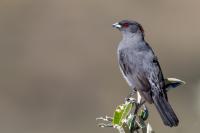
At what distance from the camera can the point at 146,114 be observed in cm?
579

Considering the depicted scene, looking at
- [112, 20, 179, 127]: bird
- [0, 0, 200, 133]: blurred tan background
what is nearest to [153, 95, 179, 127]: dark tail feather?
[112, 20, 179, 127]: bird

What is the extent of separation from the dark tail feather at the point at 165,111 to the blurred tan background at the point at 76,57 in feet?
26.3

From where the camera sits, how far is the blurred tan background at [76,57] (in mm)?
18016

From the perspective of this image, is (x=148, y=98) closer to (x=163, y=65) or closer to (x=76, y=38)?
(x=163, y=65)

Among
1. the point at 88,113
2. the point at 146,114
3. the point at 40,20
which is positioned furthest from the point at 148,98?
the point at 40,20

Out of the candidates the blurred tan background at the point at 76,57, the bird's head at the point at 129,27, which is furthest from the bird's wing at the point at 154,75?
the blurred tan background at the point at 76,57

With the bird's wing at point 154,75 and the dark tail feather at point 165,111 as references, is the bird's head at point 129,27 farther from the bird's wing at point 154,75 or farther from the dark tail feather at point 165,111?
the dark tail feather at point 165,111

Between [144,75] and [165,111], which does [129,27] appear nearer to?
[144,75]

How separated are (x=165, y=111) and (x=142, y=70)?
828mm

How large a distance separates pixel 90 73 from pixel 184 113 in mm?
4070

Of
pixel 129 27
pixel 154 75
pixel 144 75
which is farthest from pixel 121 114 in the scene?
pixel 129 27

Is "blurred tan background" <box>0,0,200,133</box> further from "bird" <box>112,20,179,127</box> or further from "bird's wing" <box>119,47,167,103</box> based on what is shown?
"bird's wing" <box>119,47,167,103</box>

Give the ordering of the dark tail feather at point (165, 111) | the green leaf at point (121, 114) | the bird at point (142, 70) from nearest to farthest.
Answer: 1. the green leaf at point (121, 114)
2. the dark tail feather at point (165, 111)
3. the bird at point (142, 70)

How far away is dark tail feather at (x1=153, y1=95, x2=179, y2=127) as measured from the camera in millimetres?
7031
